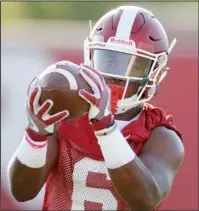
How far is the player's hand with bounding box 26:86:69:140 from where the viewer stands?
2.45 metres

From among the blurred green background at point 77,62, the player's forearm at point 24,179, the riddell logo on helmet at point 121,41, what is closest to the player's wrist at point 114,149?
the player's forearm at point 24,179

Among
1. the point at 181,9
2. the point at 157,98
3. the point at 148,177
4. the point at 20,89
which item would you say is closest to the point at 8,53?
the point at 20,89

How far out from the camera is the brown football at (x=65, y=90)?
2475mm

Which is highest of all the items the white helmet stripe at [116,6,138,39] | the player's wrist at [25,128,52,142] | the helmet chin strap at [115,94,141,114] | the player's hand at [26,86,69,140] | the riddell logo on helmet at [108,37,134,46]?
the white helmet stripe at [116,6,138,39]

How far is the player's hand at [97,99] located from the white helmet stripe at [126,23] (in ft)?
1.59

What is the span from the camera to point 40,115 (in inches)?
96.7

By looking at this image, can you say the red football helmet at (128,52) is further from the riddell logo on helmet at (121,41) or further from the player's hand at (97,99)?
the player's hand at (97,99)

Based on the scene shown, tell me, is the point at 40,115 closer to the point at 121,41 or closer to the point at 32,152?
the point at 32,152

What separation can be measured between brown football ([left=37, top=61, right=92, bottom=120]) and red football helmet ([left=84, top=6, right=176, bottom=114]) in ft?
1.15

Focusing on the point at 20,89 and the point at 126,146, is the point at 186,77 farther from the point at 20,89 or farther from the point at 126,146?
the point at 126,146

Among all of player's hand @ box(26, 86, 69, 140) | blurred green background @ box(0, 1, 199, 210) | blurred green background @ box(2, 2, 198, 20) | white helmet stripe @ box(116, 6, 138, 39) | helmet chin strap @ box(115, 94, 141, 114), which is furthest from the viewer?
blurred green background @ box(2, 2, 198, 20)

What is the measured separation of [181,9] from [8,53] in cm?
198

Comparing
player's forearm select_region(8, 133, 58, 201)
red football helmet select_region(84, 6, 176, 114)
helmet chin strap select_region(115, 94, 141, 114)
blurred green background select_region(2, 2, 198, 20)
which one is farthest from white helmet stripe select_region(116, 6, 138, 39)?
blurred green background select_region(2, 2, 198, 20)

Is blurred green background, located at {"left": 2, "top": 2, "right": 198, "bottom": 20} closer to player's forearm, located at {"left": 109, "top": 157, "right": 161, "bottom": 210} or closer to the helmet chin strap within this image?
the helmet chin strap
